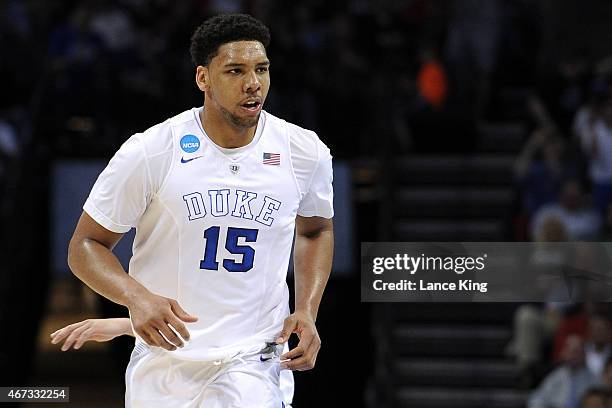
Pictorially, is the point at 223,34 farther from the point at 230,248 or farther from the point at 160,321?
the point at 160,321

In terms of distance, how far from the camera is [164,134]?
4773mm

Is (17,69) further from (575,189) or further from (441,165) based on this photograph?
(575,189)

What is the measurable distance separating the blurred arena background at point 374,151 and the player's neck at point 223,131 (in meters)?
4.19

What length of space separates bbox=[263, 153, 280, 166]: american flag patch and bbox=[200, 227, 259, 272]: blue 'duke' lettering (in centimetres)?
30

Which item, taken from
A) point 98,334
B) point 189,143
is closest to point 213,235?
point 189,143

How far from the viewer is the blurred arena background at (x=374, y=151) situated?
10453 mm

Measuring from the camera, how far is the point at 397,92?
39.8 ft

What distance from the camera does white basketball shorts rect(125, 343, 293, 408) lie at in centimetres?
466

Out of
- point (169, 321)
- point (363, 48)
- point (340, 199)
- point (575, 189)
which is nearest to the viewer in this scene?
point (169, 321)

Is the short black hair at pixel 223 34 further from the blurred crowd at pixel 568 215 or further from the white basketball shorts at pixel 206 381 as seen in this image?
the blurred crowd at pixel 568 215

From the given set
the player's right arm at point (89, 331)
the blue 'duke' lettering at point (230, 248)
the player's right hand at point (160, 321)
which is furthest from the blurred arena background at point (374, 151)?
the player's right hand at point (160, 321)

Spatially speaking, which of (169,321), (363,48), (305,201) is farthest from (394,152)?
(169,321)

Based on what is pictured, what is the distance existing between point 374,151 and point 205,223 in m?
7.18

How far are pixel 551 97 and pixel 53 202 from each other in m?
4.77
